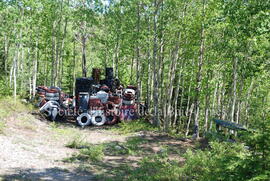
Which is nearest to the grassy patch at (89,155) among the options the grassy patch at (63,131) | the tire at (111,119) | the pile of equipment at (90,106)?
the grassy patch at (63,131)

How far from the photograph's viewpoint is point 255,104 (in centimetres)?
2928

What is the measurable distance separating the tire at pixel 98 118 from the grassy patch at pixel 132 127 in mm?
1091

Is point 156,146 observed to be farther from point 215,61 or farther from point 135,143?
point 215,61

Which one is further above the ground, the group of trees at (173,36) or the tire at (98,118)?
the group of trees at (173,36)

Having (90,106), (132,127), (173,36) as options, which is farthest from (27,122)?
(173,36)

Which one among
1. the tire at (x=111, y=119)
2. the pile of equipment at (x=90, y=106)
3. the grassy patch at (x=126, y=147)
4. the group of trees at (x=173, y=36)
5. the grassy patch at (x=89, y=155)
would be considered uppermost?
the group of trees at (x=173, y=36)

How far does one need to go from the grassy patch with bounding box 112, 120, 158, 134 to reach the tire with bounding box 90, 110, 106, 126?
109cm

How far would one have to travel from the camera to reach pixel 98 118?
17.4 meters

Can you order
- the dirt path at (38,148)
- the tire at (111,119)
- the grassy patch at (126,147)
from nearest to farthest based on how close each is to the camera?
the dirt path at (38,148) < the grassy patch at (126,147) < the tire at (111,119)

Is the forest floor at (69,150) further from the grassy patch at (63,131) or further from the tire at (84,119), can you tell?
the tire at (84,119)

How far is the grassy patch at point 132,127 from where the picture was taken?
1574 cm

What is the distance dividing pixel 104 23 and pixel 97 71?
5990mm

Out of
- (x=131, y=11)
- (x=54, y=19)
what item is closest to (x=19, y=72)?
(x=54, y=19)

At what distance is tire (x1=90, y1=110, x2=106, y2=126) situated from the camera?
17.2 metres
